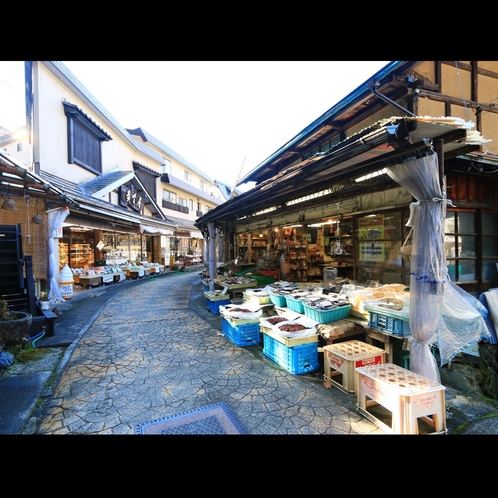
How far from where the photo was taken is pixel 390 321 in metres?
4.61

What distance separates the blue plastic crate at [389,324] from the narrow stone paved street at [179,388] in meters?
1.33

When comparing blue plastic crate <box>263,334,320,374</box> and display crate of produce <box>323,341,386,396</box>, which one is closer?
display crate of produce <box>323,341,386,396</box>

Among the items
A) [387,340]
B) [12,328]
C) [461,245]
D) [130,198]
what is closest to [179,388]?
[387,340]

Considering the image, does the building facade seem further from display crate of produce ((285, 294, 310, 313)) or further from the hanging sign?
display crate of produce ((285, 294, 310, 313))

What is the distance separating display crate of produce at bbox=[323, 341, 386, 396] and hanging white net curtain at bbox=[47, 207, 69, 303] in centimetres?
995

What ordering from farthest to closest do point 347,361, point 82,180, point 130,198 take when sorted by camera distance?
1. point 130,198
2. point 82,180
3. point 347,361

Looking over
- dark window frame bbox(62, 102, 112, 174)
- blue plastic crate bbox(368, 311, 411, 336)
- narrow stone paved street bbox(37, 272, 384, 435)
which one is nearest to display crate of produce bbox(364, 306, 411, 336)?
blue plastic crate bbox(368, 311, 411, 336)

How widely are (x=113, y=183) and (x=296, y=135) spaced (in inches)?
467

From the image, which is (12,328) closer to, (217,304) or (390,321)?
(217,304)

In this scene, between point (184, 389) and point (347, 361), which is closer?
point (347, 361)

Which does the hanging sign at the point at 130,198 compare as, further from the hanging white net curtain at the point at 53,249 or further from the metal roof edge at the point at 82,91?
the hanging white net curtain at the point at 53,249

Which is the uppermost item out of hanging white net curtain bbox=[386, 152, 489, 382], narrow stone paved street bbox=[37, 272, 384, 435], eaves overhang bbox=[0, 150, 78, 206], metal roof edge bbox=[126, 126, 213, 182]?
metal roof edge bbox=[126, 126, 213, 182]

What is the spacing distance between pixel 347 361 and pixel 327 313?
1308 mm

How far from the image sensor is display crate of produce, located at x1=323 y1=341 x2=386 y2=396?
4.25 metres
